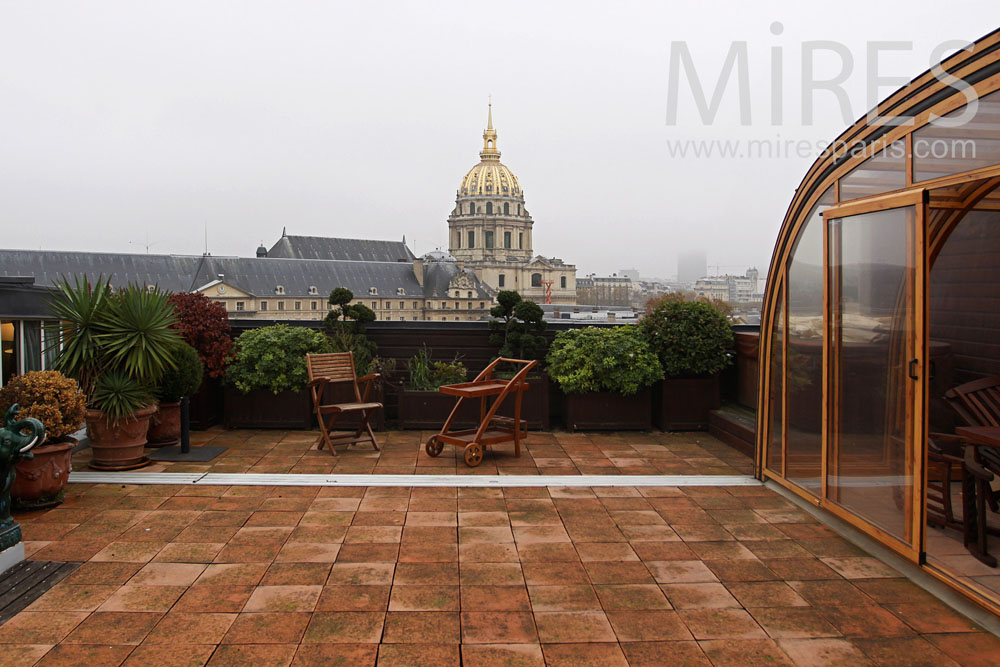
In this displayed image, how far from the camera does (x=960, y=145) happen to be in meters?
3.26

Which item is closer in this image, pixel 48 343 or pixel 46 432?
pixel 46 432

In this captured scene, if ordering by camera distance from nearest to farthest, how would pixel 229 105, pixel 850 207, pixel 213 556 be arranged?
pixel 213 556
pixel 850 207
pixel 229 105

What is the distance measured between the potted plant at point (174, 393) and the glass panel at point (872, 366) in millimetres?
5333

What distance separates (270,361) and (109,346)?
183cm

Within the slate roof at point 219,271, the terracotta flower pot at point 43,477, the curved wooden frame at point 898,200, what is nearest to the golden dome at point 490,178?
the slate roof at point 219,271

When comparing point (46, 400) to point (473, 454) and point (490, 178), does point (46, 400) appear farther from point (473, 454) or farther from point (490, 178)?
point (490, 178)

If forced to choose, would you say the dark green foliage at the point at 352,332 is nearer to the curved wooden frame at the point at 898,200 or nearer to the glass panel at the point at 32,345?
the glass panel at the point at 32,345

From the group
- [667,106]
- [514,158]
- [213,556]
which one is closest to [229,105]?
[667,106]

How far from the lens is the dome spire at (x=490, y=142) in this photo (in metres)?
118

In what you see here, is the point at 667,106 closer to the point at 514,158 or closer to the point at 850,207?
the point at 850,207

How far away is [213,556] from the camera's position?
12.3ft

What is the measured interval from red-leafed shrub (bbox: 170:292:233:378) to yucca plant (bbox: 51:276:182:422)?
1.39 m

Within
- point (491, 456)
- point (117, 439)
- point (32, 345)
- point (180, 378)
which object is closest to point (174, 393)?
point (180, 378)

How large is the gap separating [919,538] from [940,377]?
2183mm
